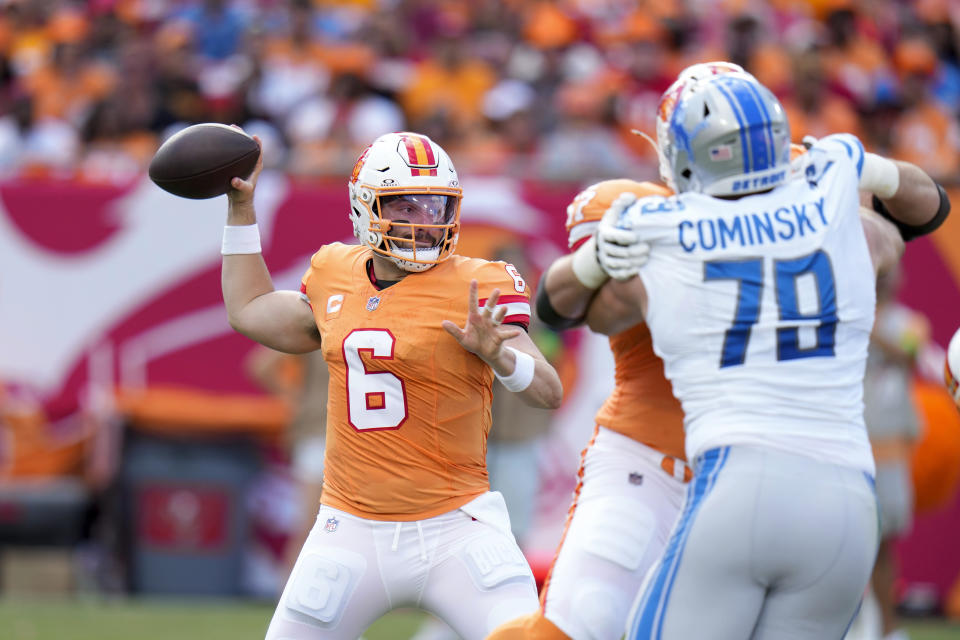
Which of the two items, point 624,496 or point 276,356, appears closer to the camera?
point 624,496

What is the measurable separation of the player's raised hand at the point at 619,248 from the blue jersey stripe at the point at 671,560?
0.48 meters

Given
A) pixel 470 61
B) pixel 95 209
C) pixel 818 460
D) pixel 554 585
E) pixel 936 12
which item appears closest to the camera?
pixel 818 460

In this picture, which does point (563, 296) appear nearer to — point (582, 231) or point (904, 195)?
point (582, 231)

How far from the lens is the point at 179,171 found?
12.9 ft

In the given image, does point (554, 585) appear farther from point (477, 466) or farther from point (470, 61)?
point (470, 61)

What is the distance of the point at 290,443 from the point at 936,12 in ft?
25.1

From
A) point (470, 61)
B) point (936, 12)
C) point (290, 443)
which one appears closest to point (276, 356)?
point (290, 443)

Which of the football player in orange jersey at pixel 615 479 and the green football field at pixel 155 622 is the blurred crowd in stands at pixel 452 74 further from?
the football player in orange jersey at pixel 615 479

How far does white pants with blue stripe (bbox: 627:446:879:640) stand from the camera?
3.04 m

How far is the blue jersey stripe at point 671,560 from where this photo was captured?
309cm

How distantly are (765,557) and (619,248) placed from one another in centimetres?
80

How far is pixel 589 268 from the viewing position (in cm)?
344

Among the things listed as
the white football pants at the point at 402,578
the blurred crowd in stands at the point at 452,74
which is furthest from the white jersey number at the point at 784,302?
the blurred crowd in stands at the point at 452,74

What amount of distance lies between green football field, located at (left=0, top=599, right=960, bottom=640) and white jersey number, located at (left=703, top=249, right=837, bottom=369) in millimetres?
4240
